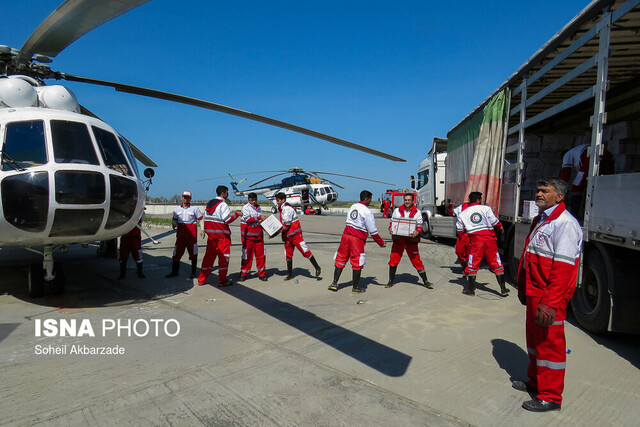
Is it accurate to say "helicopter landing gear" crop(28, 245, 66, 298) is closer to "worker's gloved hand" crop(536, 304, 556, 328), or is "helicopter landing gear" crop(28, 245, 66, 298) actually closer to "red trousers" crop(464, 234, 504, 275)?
"worker's gloved hand" crop(536, 304, 556, 328)

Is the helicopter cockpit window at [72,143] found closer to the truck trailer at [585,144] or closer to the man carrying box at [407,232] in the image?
the man carrying box at [407,232]

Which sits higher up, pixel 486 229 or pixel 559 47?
pixel 559 47

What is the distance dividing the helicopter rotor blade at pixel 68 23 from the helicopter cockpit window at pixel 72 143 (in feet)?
3.57

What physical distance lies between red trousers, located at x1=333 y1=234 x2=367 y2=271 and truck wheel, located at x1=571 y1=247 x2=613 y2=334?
2869 millimetres

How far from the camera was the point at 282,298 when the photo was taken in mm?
5867

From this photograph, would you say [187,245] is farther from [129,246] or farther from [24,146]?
[24,146]

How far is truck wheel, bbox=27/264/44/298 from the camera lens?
5.45m

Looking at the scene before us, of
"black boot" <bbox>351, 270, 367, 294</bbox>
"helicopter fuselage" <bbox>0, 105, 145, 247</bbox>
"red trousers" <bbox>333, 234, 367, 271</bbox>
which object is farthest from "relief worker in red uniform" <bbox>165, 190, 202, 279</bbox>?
"black boot" <bbox>351, 270, 367, 294</bbox>

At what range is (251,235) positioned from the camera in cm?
697

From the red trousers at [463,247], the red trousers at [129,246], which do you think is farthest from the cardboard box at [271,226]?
the red trousers at [463,247]

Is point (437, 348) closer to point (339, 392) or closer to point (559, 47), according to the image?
point (339, 392)

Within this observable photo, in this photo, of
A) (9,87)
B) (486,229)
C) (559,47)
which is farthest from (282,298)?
(559,47)

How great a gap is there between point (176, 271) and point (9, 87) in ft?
12.5

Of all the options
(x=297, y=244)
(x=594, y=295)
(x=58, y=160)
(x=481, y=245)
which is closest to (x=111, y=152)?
(x=58, y=160)
